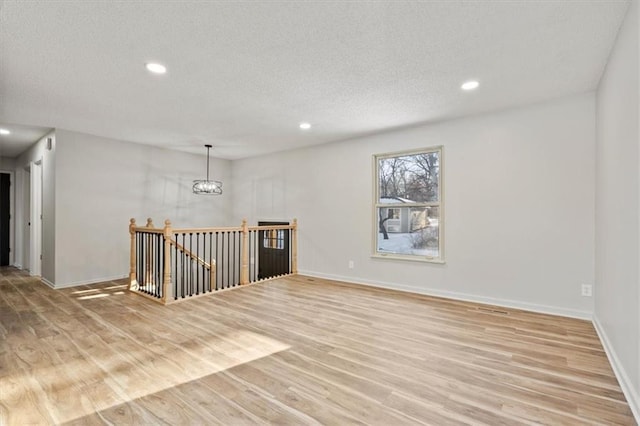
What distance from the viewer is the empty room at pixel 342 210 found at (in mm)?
1963

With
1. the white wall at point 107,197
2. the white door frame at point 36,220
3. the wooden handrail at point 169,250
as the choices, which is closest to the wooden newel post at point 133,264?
the wooden handrail at point 169,250

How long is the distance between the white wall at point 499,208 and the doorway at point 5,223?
7.04 meters

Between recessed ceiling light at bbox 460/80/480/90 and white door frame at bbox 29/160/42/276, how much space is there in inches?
268

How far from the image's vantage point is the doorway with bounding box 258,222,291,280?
617 centimetres

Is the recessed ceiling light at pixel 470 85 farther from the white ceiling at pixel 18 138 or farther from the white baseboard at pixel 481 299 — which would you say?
the white ceiling at pixel 18 138

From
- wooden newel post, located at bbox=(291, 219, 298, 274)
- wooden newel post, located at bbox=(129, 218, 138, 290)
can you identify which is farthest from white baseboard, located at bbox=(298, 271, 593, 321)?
wooden newel post, located at bbox=(129, 218, 138, 290)

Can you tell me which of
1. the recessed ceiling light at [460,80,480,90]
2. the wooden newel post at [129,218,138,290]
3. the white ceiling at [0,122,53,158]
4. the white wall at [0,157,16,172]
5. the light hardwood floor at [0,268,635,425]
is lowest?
the light hardwood floor at [0,268,635,425]

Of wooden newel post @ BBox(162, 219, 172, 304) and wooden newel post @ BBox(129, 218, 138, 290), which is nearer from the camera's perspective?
wooden newel post @ BBox(162, 219, 172, 304)

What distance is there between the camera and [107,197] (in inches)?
208

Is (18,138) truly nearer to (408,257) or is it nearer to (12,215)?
(12,215)

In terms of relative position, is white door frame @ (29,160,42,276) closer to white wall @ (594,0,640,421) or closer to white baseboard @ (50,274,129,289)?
white baseboard @ (50,274,129,289)

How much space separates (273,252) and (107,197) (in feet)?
10.2

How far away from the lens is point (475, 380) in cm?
212

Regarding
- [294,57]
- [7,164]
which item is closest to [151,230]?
[294,57]
